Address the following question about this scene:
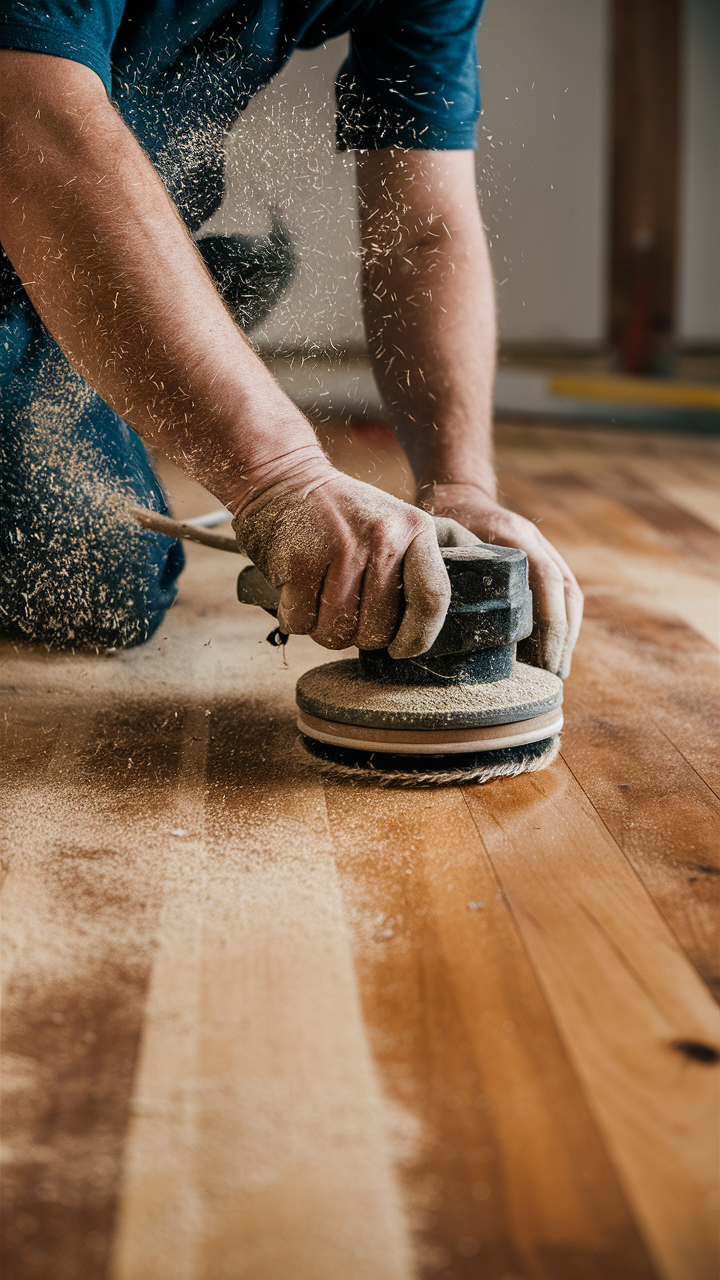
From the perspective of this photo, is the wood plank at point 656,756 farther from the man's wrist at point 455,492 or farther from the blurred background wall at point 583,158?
the blurred background wall at point 583,158

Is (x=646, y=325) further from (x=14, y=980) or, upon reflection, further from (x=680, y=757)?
(x=14, y=980)

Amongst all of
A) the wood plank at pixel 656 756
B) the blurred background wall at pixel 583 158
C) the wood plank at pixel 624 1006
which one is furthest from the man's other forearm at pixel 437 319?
the blurred background wall at pixel 583 158

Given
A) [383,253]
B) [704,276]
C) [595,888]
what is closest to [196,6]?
[383,253]

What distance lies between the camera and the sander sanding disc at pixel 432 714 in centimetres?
91

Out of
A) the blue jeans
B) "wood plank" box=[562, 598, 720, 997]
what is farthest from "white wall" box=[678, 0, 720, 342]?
the blue jeans

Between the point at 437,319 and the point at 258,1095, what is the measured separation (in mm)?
912

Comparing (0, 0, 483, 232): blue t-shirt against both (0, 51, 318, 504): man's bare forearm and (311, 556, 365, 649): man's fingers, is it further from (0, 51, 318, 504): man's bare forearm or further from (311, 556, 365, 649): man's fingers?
(311, 556, 365, 649): man's fingers

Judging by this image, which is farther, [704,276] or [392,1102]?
[704,276]

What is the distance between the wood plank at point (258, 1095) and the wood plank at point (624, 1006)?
0.37 ft

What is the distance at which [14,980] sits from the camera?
64 cm

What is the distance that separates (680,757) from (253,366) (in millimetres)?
540

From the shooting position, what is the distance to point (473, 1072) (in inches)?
21.9

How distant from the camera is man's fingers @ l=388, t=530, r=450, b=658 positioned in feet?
2.86

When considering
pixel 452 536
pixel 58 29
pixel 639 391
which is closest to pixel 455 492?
pixel 452 536
